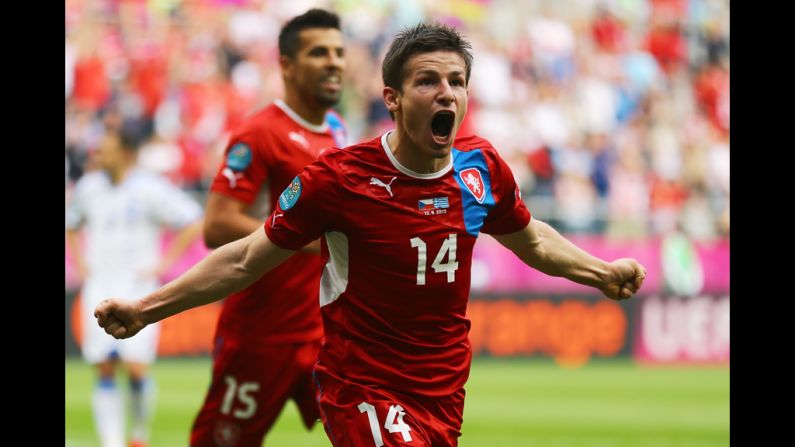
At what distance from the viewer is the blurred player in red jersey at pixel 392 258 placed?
5.32 metres

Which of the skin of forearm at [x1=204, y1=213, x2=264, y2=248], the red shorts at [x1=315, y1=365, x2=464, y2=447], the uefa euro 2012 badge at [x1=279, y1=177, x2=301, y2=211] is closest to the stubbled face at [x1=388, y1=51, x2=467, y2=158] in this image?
the uefa euro 2012 badge at [x1=279, y1=177, x2=301, y2=211]

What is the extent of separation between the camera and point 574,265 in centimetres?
597

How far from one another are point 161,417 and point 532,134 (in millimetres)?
10083

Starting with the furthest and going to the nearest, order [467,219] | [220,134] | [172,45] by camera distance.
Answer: [172,45] < [220,134] < [467,219]

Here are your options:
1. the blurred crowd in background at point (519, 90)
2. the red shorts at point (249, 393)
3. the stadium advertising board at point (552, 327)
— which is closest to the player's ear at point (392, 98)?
the red shorts at point (249, 393)

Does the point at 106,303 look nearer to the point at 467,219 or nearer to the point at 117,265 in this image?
the point at 467,219

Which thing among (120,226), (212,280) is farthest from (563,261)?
(120,226)

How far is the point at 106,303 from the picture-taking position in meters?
5.37

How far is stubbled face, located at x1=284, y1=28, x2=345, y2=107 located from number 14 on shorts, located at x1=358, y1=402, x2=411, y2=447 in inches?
99.1

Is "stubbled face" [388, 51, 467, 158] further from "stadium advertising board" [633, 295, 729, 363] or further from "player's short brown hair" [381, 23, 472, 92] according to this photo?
"stadium advertising board" [633, 295, 729, 363]

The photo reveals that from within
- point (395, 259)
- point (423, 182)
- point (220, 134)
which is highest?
point (220, 134)

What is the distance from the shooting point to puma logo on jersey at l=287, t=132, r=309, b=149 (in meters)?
7.19

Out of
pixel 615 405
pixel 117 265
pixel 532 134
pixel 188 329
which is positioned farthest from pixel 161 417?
pixel 532 134
